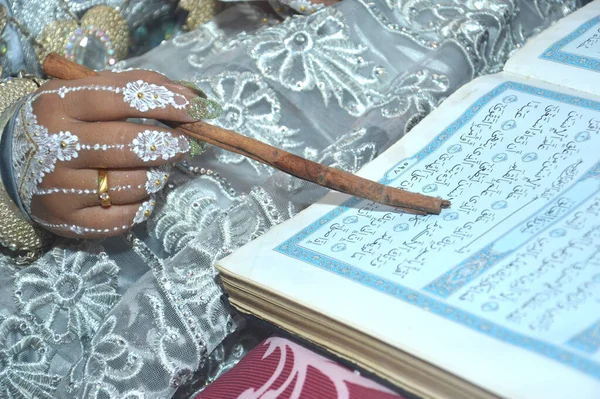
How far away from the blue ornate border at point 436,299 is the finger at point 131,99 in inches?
5.2

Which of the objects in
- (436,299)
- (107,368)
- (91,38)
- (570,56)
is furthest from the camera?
(91,38)

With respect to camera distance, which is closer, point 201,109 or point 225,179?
point 201,109

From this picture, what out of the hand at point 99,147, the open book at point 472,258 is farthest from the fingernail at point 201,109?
the open book at point 472,258

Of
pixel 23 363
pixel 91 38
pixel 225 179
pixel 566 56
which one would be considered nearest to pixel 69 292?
pixel 23 363

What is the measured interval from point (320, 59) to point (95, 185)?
0.94 ft

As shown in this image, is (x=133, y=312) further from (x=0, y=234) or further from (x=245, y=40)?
(x=245, y=40)

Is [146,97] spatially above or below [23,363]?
above

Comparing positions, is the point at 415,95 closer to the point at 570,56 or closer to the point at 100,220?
the point at 570,56

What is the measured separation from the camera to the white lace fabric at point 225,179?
0.55m

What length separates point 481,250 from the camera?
0.47 metres

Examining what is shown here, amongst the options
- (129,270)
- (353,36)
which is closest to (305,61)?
(353,36)

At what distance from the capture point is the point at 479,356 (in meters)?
0.39

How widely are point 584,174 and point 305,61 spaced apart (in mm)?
320

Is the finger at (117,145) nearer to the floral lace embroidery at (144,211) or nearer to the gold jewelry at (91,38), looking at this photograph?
the floral lace embroidery at (144,211)
